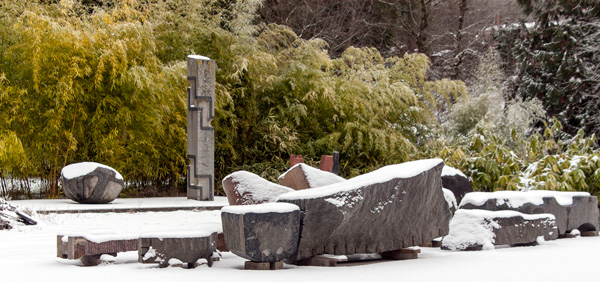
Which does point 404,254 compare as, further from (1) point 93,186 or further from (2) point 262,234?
(1) point 93,186

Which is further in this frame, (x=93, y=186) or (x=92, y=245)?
(x=93, y=186)

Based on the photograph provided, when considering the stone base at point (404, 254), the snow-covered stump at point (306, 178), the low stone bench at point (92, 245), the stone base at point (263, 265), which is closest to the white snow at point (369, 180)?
the stone base at point (263, 265)

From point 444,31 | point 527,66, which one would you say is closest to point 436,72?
point 444,31

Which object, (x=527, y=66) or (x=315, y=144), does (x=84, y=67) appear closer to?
(x=315, y=144)

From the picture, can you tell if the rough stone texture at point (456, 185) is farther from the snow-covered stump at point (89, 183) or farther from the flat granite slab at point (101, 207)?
the snow-covered stump at point (89, 183)

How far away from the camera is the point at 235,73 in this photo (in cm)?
997

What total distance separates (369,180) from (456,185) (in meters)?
2.82

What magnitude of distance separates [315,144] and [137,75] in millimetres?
3501

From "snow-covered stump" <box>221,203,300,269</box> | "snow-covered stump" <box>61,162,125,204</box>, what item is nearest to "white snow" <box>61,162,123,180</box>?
"snow-covered stump" <box>61,162,125,204</box>

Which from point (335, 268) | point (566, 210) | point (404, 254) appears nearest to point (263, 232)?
point (335, 268)

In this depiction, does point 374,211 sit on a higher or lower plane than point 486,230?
higher

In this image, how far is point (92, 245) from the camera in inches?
159

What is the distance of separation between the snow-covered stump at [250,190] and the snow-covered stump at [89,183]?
136 inches

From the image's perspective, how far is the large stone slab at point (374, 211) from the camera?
411 centimetres
